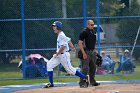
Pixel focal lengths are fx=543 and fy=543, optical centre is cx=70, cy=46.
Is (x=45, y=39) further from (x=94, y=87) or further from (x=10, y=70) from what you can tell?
(x=94, y=87)

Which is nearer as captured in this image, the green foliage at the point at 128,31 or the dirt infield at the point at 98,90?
the dirt infield at the point at 98,90

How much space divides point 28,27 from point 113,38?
12.0 feet

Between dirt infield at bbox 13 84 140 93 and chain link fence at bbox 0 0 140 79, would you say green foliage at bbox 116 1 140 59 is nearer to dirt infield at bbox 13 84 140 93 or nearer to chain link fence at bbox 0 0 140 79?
chain link fence at bbox 0 0 140 79

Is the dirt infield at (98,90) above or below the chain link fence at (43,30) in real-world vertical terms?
below

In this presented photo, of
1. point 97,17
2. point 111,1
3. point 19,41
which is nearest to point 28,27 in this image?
point 19,41

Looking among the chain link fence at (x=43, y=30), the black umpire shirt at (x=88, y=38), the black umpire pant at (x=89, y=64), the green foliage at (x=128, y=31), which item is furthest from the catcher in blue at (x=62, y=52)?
the green foliage at (x=128, y=31)

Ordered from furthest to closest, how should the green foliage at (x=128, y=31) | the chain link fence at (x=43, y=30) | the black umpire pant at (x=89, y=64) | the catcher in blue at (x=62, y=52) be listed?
the green foliage at (x=128, y=31) < the chain link fence at (x=43, y=30) < the black umpire pant at (x=89, y=64) < the catcher in blue at (x=62, y=52)

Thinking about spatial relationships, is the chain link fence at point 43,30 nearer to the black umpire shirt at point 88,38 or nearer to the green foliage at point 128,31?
the green foliage at point 128,31

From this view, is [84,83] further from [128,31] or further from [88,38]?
[128,31]

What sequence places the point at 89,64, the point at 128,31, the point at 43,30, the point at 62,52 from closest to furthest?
1. the point at 62,52
2. the point at 89,64
3. the point at 43,30
4. the point at 128,31

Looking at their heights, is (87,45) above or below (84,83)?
above

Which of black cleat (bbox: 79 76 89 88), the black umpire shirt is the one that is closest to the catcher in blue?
black cleat (bbox: 79 76 89 88)

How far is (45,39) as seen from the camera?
68.3ft

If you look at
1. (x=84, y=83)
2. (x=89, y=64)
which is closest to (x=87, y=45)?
(x=89, y=64)
